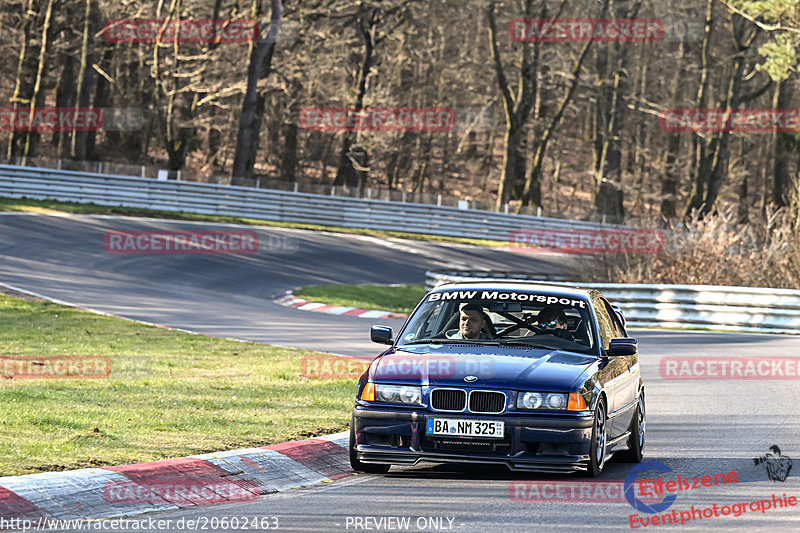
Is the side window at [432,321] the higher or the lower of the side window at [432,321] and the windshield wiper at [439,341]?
the higher

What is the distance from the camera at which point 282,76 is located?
5222cm

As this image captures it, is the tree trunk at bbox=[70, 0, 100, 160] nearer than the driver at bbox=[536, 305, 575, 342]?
No

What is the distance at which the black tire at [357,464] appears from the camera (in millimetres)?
8844

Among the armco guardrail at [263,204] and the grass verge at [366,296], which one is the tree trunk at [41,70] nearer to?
the armco guardrail at [263,204]

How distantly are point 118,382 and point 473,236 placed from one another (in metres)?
36.6

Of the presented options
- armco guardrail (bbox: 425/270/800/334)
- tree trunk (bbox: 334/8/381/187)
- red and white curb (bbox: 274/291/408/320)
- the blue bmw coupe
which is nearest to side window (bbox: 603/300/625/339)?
the blue bmw coupe

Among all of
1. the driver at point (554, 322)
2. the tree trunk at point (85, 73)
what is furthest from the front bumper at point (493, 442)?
the tree trunk at point (85, 73)

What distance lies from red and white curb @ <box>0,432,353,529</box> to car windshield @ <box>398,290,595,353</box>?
4.03 ft

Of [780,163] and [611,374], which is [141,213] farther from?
[780,163]

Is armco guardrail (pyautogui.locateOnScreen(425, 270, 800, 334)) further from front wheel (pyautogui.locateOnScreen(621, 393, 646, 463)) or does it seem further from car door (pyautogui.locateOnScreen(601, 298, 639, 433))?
front wheel (pyautogui.locateOnScreen(621, 393, 646, 463))

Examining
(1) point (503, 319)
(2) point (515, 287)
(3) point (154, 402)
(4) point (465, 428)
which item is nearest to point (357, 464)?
(4) point (465, 428)

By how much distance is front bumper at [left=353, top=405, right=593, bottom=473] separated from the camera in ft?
27.7

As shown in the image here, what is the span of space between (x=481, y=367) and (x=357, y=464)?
3.73 feet

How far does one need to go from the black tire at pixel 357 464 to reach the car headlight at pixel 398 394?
0.94ft
